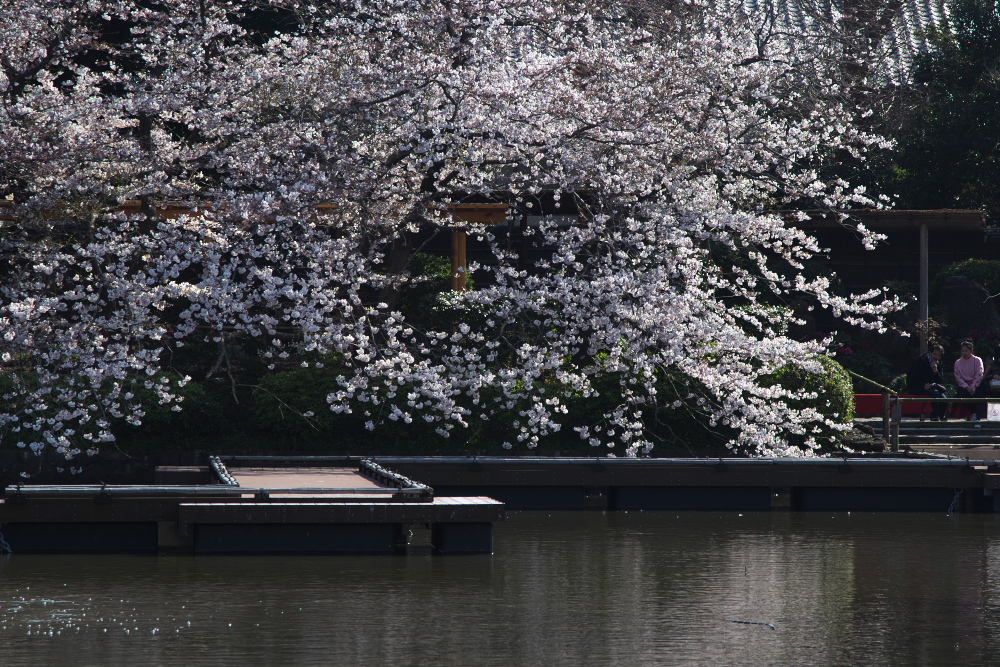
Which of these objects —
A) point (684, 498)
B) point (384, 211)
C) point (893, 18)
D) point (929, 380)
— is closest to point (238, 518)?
point (384, 211)

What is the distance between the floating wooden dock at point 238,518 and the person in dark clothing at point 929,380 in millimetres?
12392

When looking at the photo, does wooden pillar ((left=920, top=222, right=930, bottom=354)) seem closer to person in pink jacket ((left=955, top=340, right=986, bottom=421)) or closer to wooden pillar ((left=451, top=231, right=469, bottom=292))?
person in pink jacket ((left=955, top=340, right=986, bottom=421))

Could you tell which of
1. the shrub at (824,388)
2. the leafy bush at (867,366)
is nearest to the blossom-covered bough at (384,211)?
the shrub at (824,388)

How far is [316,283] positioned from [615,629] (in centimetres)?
753

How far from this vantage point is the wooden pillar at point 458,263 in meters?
20.4

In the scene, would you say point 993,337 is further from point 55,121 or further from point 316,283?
point 55,121

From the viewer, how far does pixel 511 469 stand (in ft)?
53.8

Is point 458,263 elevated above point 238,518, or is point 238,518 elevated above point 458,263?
point 458,263

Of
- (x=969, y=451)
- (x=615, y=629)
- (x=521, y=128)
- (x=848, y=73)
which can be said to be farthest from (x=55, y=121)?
(x=848, y=73)

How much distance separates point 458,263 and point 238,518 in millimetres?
9370

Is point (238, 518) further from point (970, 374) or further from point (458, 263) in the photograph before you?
point (970, 374)

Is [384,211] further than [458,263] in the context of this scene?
No

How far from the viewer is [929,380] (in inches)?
900

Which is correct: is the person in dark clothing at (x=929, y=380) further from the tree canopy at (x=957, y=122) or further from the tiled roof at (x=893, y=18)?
the tiled roof at (x=893, y=18)
